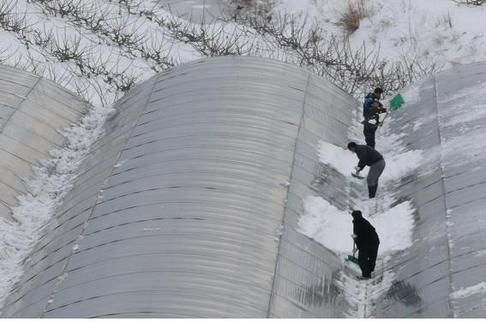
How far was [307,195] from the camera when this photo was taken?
52.3 ft

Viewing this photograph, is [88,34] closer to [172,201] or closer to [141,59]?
[141,59]

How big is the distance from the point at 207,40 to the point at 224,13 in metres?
A: 3.60

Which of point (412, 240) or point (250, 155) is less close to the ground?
point (250, 155)

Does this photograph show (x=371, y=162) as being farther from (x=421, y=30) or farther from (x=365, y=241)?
(x=421, y=30)

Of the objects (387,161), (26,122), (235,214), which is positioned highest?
(26,122)

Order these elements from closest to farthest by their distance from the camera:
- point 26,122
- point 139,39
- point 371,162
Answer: point 371,162 < point 26,122 < point 139,39

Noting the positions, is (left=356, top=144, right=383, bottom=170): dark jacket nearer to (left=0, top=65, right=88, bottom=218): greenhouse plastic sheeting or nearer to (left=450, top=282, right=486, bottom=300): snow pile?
(left=450, top=282, right=486, bottom=300): snow pile

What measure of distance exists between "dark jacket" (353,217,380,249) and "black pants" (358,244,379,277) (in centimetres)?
6

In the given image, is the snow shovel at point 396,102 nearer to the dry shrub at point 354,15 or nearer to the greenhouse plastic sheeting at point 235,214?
the greenhouse plastic sheeting at point 235,214

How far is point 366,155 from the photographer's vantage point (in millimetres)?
15805

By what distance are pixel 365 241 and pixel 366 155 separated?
251cm

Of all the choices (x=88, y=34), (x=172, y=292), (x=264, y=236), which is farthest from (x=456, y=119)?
(x=88, y=34)

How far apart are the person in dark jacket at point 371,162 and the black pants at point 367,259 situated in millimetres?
2194

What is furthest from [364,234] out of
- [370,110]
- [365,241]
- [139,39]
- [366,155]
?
[139,39]
